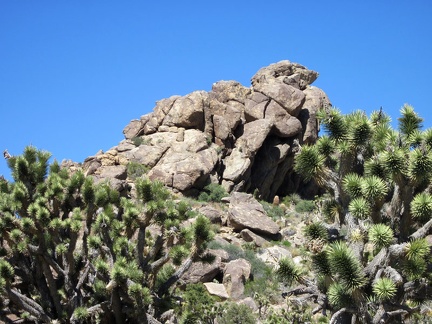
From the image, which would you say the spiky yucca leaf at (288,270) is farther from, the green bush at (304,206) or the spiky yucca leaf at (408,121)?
the green bush at (304,206)

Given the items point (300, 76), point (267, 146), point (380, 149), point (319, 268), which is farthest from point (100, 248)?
point (300, 76)

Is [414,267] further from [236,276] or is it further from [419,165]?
[236,276]

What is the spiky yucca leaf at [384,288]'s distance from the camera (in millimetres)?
9789

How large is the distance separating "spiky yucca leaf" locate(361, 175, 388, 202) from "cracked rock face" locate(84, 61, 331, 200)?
2022 cm

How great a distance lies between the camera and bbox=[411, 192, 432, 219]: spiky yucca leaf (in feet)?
34.1

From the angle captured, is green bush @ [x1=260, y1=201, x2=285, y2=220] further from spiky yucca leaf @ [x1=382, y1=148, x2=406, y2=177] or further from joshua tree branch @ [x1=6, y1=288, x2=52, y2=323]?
spiky yucca leaf @ [x1=382, y1=148, x2=406, y2=177]

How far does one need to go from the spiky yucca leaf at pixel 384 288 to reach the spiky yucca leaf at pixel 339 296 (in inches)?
18.8

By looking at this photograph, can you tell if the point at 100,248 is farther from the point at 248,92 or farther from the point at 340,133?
the point at 248,92

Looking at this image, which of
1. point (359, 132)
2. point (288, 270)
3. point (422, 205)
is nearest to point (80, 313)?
point (288, 270)

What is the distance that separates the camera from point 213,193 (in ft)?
101

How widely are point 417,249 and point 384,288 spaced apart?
0.87 meters

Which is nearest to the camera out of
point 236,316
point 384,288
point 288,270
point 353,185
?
point 384,288

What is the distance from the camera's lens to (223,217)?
2812 cm

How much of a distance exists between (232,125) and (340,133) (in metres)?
23.0
